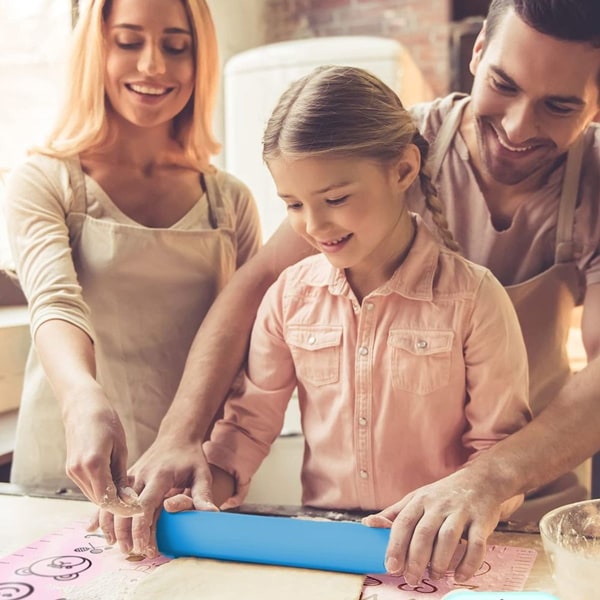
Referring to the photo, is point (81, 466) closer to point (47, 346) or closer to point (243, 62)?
point (47, 346)

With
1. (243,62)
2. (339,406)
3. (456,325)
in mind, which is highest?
(243,62)

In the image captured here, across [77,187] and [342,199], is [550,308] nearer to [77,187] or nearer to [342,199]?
[342,199]

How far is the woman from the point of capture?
121 cm

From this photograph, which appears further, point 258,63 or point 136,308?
point 258,63

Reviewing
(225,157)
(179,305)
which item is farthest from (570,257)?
(225,157)

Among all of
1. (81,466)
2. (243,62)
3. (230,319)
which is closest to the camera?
(81,466)

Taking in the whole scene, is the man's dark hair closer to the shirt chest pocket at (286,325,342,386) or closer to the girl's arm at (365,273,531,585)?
the girl's arm at (365,273,531,585)

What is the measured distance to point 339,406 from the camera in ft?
3.44

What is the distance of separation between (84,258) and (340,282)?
0.47 m

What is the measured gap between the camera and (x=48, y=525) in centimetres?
98

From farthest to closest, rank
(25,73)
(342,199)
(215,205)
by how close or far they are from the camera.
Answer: (25,73), (215,205), (342,199)

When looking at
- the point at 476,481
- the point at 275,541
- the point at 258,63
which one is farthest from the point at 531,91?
the point at 258,63

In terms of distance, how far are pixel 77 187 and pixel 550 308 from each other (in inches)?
31.7

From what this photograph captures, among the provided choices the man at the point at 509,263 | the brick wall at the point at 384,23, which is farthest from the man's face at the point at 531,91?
the brick wall at the point at 384,23
